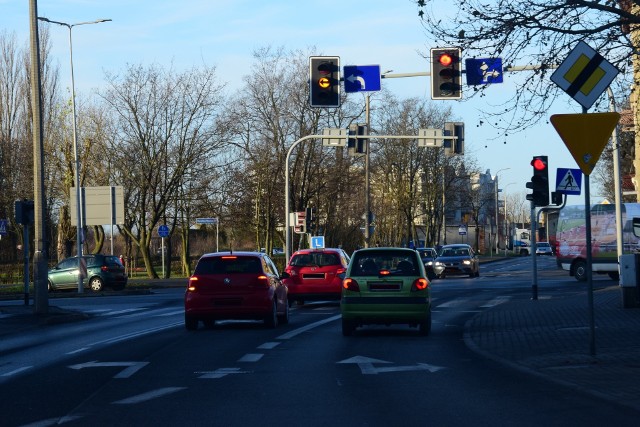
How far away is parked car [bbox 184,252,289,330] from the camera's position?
21.2 meters

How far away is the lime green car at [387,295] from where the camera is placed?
62.7 feet

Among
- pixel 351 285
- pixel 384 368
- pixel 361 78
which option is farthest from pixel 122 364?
pixel 361 78

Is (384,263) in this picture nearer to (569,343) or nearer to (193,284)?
(193,284)

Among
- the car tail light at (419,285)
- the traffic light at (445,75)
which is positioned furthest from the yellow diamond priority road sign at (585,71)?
the traffic light at (445,75)

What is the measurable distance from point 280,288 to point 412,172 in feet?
180

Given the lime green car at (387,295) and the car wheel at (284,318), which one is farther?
the car wheel at (284,318)

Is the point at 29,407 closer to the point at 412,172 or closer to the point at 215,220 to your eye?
the point at 215,220

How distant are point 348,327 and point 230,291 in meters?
3.01

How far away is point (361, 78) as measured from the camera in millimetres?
25609

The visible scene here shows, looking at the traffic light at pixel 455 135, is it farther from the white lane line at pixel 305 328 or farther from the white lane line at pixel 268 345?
the white lane line at pixel 268 345

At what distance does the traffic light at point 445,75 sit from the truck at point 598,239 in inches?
862

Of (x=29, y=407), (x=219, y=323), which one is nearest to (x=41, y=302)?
(x=219, y=323)

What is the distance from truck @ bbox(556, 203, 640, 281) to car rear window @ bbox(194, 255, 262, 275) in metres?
24.2

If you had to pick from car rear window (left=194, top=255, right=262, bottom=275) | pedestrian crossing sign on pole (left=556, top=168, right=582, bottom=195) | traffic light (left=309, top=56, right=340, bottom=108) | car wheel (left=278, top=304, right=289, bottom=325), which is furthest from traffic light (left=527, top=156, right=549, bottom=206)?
car rear window (left=194, top=255, right=262, bottom=275)
